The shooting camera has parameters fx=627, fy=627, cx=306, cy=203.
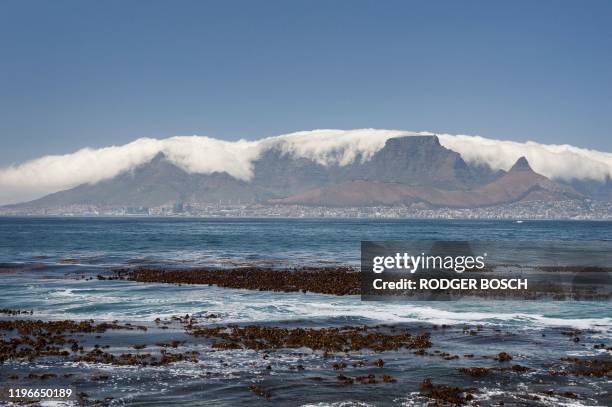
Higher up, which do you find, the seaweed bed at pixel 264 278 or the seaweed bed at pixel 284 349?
the seaweed bed at pixel 284 349

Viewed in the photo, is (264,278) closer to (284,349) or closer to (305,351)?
(284,349)

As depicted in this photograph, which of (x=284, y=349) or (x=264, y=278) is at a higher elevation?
(x=284, y=349)

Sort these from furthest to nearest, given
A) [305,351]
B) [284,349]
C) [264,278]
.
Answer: [264,278] → [284,349] → [305,351]

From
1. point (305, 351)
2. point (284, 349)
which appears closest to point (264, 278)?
point (284, 349)

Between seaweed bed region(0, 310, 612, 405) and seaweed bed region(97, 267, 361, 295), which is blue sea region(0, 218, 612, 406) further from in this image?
seaweed bed region(97, 267, 361, 295)

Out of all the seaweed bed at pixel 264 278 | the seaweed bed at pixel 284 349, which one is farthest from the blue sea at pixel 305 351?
the seaweed bed at pixel 264 278

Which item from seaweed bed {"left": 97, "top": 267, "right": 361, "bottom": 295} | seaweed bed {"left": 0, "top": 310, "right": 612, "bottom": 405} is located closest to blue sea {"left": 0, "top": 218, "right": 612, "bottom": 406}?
seaweed bed {"left": 0, "top": 310, "right": 612, "bottom": 405}

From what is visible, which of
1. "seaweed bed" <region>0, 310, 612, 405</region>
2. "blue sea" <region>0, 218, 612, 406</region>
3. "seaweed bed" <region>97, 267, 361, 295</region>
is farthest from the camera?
"seaweed bed" <region>97, 267, 361, 295</region>

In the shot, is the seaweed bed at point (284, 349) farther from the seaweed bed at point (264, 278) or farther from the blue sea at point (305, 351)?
the seaweed bed at point (264, 278)

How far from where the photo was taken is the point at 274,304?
43656 millimetres

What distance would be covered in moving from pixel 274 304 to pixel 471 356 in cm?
1917

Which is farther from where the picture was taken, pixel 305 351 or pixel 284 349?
pixel 284 349

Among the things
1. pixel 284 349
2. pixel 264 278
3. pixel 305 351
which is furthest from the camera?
pixel 264 278

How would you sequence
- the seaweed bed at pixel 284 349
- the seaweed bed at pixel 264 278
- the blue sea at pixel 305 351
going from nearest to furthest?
the blue sea at pixel 305 351 → the seaweed bed at pixel 284 349 → the seaweed bed at pixel 264 278
